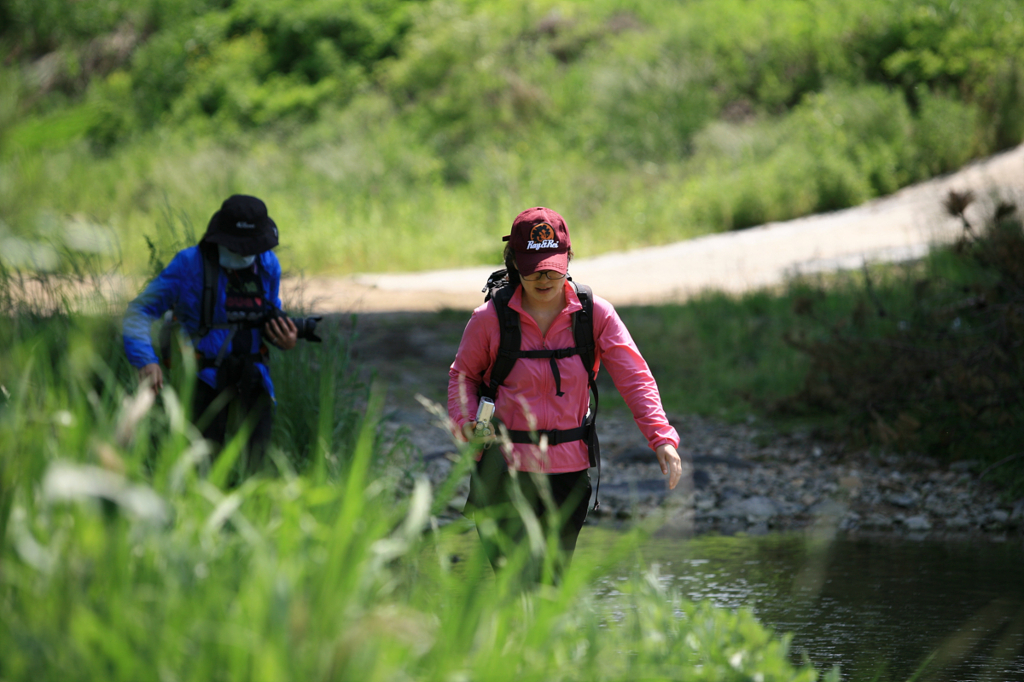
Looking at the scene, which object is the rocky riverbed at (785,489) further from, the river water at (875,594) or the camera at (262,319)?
the camera at (262,319)

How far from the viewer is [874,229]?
51.9 feet

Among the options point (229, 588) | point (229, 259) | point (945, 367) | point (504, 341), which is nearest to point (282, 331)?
point (229, 259)

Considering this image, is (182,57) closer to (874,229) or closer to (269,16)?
(269,16)

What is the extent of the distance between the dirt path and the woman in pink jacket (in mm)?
8033

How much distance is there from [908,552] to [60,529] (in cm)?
545

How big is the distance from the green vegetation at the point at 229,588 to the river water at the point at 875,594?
2.12m

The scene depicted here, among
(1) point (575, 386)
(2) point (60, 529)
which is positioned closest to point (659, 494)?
(1) point (575, 386)

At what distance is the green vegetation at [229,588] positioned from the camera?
1.84 m

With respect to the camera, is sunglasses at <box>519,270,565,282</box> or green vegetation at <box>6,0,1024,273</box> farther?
green vegetation at <box>6,0,1024,273</box>

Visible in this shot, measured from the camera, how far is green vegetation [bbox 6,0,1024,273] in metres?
18.2

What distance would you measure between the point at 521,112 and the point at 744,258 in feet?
33.3

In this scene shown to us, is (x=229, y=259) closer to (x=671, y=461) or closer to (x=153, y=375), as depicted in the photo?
(x=153, y=375)

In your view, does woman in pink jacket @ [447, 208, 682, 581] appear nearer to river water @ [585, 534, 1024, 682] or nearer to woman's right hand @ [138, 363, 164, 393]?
river water @ [585, 534, 1024, 682]

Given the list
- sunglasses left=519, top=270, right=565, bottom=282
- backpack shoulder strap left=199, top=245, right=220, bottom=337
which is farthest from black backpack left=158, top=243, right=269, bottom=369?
sunglasses left=519, top=270, right=565, bottom=282
